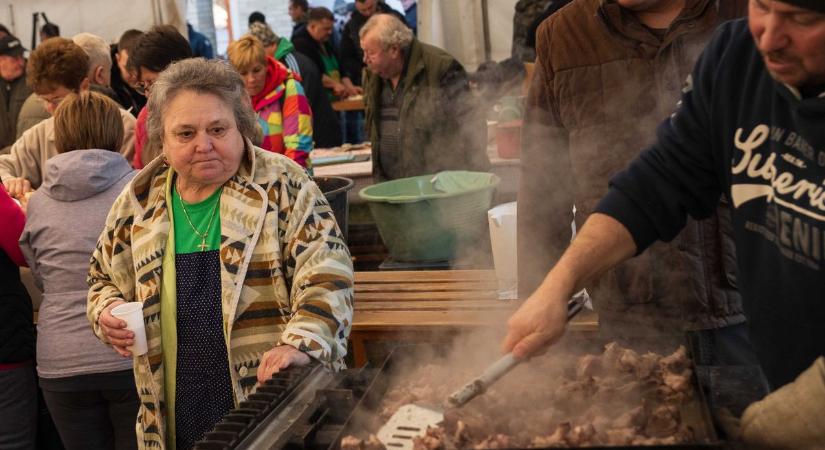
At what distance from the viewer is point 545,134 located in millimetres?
2811

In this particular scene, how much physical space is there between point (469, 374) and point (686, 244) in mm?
810

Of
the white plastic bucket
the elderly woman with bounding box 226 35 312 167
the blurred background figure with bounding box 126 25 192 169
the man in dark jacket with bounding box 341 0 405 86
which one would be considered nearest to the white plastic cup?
the white plastic bucket

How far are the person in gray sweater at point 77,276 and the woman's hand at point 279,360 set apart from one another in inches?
51.4

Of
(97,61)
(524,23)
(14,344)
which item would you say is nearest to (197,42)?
(524,23)

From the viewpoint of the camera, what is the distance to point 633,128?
2.64 m

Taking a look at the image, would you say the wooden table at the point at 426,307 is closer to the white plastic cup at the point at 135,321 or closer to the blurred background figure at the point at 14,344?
the white plastic cup at the point at 135,321

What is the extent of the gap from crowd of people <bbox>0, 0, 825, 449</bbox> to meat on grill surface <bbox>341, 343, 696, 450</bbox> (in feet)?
0.59

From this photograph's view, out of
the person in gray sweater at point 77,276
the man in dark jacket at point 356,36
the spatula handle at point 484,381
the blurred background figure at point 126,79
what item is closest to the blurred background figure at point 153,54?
the blurred background figure at point 126,79

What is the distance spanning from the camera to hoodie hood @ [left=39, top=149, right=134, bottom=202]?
11.5 feet

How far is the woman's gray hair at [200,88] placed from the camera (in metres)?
2.73

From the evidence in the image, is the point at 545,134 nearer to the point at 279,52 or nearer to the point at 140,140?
the point at 140,140

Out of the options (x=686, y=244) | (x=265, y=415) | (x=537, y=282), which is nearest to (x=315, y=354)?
(x=265, y=415)

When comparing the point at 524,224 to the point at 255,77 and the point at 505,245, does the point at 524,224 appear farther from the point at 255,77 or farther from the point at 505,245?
the point at 255,77

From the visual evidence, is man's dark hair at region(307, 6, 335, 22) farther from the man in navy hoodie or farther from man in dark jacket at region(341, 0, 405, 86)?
the man in navy hoodie
